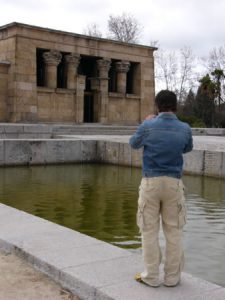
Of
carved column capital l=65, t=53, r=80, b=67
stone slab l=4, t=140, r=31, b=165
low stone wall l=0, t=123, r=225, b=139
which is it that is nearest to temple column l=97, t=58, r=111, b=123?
carved column capital l=65, t=53, r=80, b=67

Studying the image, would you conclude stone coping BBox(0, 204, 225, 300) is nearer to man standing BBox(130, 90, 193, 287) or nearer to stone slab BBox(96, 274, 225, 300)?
stone slab BBox(96, 274, 225, 300)

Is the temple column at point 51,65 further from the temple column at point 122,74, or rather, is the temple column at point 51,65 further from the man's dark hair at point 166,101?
the man's dark hair at point 166,101

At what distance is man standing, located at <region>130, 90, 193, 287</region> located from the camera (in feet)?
15.5

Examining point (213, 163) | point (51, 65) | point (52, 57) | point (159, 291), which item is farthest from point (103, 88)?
point (159, 291)

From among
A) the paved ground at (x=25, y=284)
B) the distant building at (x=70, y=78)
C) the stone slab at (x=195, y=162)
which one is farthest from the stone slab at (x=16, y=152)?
the distant building at (x=70, y=78)

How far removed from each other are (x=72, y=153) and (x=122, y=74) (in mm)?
19768

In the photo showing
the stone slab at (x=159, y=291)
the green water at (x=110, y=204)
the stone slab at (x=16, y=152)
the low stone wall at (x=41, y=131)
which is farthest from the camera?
the low stone wall at (x=41, y=131)

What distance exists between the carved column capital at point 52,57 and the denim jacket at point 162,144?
29.3m

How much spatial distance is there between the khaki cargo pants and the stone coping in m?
0.21

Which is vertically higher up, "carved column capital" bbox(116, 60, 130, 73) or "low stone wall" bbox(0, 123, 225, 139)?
"carved column capital" bbox(116, 60, 130, 73)

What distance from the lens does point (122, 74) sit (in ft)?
124

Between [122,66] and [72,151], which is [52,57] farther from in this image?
[72,151]

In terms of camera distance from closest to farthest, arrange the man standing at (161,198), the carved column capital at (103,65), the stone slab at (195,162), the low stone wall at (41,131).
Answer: the man standing at (161,198) < the stone slab at (195,162) < the low stone wall at (41,131) < the carved column capital at (103,65)

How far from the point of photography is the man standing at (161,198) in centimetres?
473
